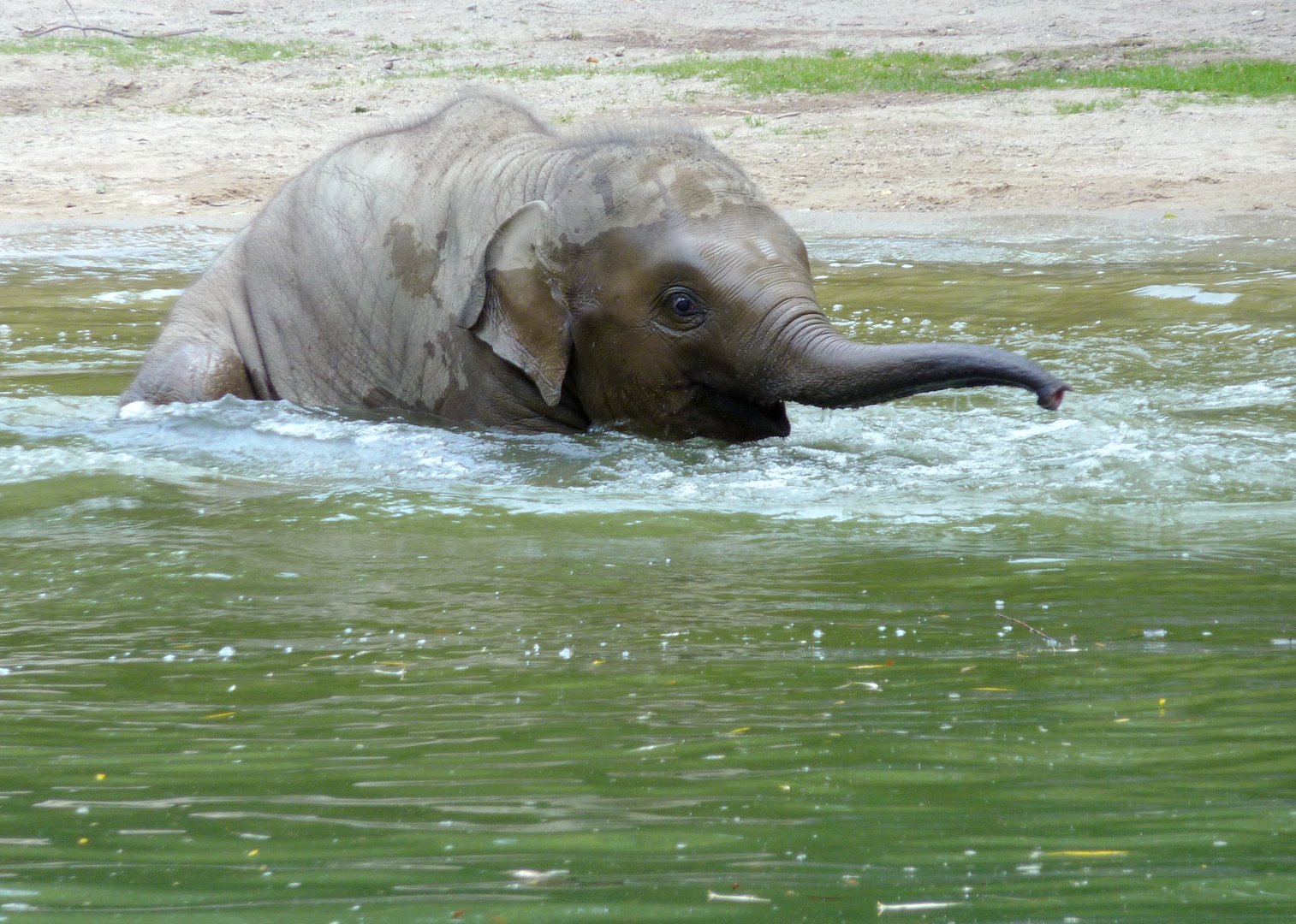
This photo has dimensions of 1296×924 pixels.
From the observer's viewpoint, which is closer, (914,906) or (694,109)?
(914,906)

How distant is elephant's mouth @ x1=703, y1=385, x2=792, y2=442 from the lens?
5965mm

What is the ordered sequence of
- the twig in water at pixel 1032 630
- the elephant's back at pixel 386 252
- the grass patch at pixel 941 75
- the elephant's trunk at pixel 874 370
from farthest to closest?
the grass patch at pixel 941 75 < the elephant's back at pixel 386 252 < the elephant's trunk at pixel 874 370 < the twig in water at pixel 1032 630

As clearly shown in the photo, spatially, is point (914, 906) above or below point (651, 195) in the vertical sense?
below

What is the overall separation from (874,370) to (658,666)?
8.14 feet

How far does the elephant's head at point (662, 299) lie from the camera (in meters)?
5.64

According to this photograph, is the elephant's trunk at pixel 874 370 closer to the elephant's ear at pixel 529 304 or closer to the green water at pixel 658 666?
the green water at pixel 658 666

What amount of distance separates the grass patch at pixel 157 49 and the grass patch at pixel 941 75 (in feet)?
20.0

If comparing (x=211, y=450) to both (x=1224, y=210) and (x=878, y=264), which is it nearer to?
(x=878, y=264)

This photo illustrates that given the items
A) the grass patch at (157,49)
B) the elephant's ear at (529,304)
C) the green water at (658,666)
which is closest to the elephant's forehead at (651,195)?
the elephant's ear at (529,304)

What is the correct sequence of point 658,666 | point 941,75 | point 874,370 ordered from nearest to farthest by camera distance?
1. point 658,666
2. point 874,370
3. point 941,75

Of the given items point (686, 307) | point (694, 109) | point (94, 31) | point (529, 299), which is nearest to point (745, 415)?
point (686, 307)

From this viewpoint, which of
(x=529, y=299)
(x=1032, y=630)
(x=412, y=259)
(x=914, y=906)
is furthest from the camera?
(x=412, y=259)

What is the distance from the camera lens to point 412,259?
21.2 ft

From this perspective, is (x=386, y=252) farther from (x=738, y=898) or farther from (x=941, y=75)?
(x=941, y=75)
